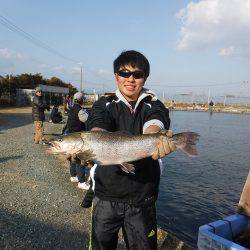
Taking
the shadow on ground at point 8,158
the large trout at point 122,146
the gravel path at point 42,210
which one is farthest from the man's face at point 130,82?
the shadow on ground at point 8,158

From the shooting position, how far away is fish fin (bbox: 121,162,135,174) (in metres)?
3.87

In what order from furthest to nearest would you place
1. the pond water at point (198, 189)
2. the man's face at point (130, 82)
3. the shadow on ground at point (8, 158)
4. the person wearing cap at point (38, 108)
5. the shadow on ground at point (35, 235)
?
the person wearing cap at point (38, 108) < the shadow on ground at point (8, 158) < the pond water at point (198, 189) < the shadow on ground at point (35, 235) < the man's face at point (130, 82)

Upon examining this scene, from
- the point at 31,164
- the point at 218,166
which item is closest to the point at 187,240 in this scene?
the point at 31,164

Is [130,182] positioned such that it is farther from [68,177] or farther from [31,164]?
[31,164]

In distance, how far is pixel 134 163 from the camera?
162 inches

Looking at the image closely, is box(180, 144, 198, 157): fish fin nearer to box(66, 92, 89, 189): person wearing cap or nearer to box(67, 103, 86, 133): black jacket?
box(66, 92, 89, 189): person wearing cap

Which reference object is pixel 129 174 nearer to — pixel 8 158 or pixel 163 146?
pixel 163 146

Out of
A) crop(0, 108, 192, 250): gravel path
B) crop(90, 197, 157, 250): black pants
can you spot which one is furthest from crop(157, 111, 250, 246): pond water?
crop(90, 197, 157, 250): black pants

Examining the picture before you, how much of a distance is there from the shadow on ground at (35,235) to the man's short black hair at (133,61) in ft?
12.3

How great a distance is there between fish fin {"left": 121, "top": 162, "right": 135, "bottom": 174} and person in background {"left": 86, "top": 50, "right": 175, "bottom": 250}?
16 cm

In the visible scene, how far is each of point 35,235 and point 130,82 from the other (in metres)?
4.15

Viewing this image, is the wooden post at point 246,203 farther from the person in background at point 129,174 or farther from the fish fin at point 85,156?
the fish fin at point 85,156

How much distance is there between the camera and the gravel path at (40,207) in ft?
22.1

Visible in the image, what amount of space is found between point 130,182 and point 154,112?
833 mm
